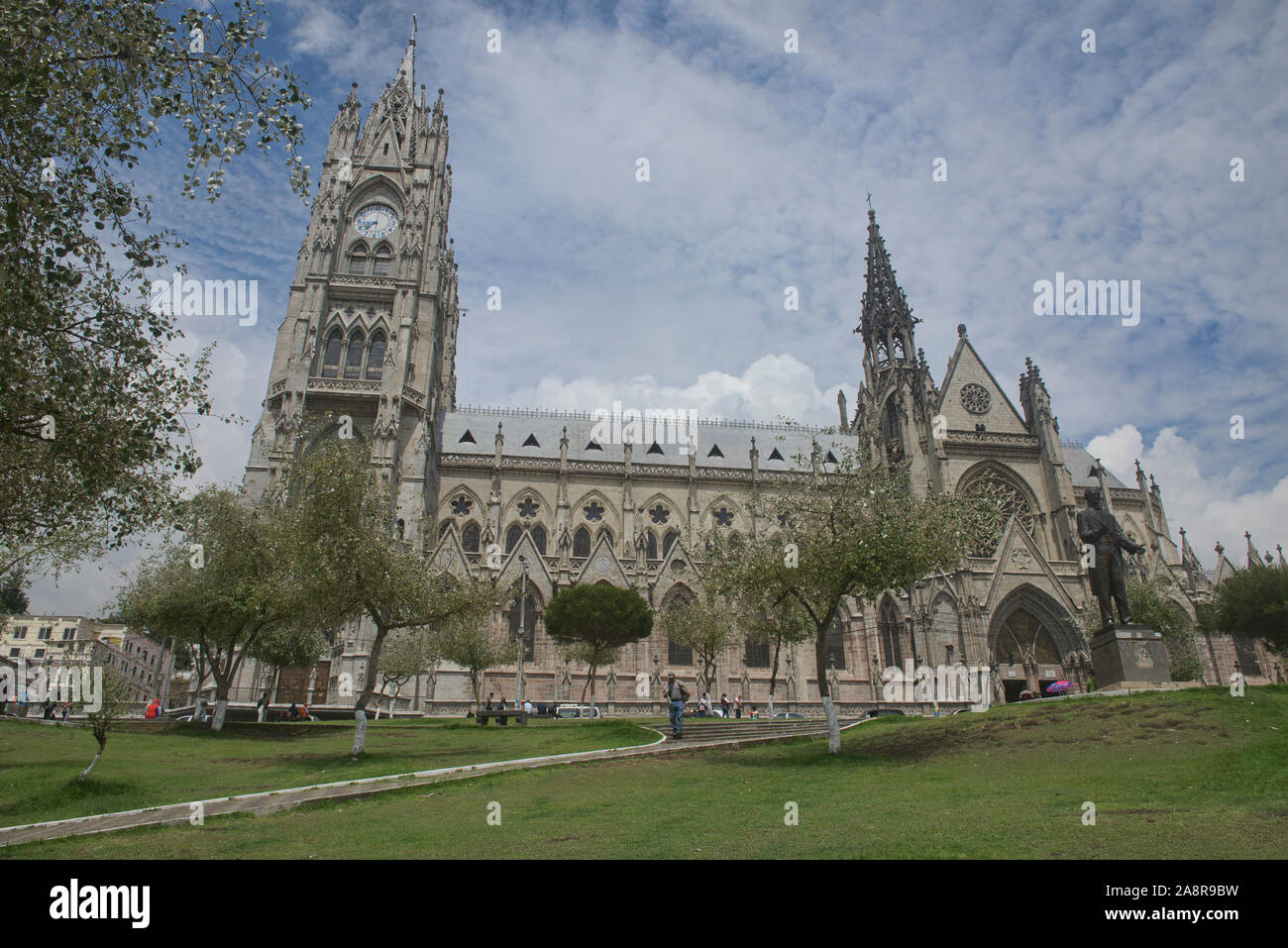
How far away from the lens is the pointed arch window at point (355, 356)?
152 ft

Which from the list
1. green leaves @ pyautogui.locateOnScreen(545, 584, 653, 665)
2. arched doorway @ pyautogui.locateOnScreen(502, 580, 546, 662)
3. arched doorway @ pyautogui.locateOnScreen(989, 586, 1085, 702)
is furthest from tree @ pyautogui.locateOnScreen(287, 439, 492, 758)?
arched doorway @ pyautogui.locateOnScreen(989, 586, 1085, 702)

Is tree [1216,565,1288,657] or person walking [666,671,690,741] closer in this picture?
person walking [666,671,690,741]

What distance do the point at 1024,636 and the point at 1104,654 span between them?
2319 centimetres

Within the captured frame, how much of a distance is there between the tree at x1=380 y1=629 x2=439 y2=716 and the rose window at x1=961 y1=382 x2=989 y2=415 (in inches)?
1503

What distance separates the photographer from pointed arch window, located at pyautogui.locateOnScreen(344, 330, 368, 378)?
46.4 m

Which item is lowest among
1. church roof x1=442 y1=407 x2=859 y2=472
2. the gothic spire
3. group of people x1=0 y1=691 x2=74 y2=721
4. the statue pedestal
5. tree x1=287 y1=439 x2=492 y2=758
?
group of people x1=0 y1=691 x2=74 y2=721

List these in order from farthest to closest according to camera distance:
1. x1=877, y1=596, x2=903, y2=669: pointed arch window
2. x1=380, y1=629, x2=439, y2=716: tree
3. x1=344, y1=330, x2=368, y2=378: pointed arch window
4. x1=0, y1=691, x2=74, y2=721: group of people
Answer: x1=344, y1=330, x2=368, y2=378: pointed arch window
x1=877, y1=596, x2=903, y2=669: pointed arch window
x1=0, y1=691, x2=74, y2=721: group of people
x1=380, y1=629, x2=439, y2=716: tree

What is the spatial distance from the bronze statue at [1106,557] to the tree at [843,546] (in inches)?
110

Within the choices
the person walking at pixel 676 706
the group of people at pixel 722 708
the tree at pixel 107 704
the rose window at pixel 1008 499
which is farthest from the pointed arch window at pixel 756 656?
the tree at pixel 107 704

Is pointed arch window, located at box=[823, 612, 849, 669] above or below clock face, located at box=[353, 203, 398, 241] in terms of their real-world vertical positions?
below

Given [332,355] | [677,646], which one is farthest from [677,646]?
[332,355]

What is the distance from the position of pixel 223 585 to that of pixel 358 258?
30561 millimetres

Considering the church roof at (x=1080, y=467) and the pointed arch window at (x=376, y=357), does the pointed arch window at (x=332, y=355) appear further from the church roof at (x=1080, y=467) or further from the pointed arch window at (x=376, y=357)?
the church roof at (x=1080, y=467)

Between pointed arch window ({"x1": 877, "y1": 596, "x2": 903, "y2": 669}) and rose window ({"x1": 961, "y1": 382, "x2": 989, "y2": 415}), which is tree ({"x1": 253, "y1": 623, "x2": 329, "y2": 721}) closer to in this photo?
pointed arch window ({"x1": 877, "y1": 596, "x2": 903, "y2": 669})
